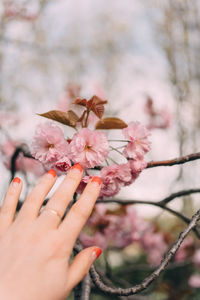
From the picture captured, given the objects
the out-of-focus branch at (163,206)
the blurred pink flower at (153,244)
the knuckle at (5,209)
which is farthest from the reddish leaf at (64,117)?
the blurred pink flower at (153,244)

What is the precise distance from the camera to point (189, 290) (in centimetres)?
245

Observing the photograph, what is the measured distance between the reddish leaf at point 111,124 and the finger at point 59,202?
20cm

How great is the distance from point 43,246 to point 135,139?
41 cm

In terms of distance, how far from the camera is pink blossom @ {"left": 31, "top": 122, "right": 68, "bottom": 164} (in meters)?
0.80

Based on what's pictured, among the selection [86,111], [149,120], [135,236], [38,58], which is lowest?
[135,236]

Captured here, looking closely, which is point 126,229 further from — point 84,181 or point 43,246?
point 43,246

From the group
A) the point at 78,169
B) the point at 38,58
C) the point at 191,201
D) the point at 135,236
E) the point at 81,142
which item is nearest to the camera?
the point at 78,169

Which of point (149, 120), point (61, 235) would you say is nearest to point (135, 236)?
point (149, 120)

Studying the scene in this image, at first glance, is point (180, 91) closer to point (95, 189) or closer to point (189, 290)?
point (189, 290)

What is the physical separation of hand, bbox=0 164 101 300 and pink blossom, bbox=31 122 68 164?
0.15 m

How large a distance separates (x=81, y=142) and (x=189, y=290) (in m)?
2.08

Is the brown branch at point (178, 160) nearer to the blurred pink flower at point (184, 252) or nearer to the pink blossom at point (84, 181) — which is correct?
the pink blossom at point (84, 181)

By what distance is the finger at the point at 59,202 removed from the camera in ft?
1.89

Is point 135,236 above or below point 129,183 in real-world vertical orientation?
below
